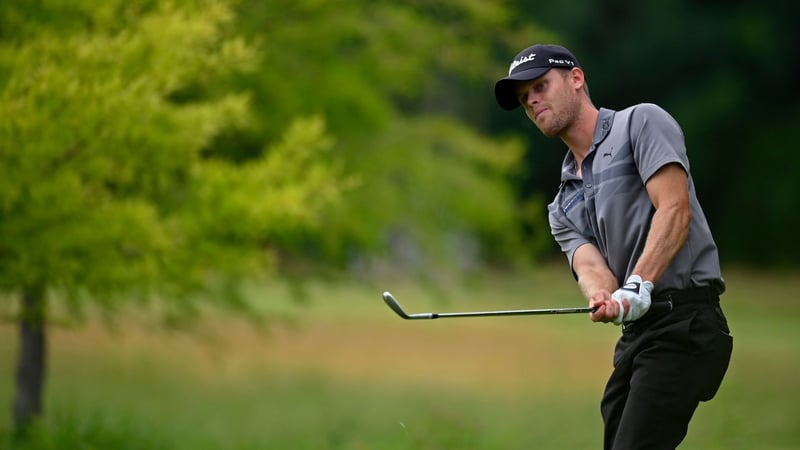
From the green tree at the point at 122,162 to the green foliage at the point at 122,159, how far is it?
10 mm

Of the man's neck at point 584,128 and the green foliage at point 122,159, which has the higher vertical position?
the green foliage at point 122,159

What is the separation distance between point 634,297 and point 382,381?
14.3 m

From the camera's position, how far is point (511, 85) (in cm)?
457

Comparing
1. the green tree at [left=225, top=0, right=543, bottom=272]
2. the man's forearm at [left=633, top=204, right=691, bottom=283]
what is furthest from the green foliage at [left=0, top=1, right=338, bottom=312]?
the man's forearm at [left=633, top=204, right=691, bottom=283]

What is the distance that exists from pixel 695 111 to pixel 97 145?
101 feet

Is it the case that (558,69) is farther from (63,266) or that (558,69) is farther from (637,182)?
(63,266)

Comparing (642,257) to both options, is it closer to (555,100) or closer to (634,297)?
(634,297)

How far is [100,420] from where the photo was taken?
→ 30.1 feet

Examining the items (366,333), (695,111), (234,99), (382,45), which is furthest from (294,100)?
(695,111)

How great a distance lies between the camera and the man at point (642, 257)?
13.7 ft

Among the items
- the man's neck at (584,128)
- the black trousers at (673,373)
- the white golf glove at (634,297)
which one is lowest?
the black trousers at (673,373)

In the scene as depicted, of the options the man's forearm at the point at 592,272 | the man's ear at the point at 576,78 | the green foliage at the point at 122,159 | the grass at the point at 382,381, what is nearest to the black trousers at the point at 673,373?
the man's forearm at the point at 592,272

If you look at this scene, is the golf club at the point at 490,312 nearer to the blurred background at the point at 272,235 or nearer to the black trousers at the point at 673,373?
the black trousers at the point at 673,373

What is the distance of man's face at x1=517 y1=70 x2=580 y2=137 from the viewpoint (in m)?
4.50
